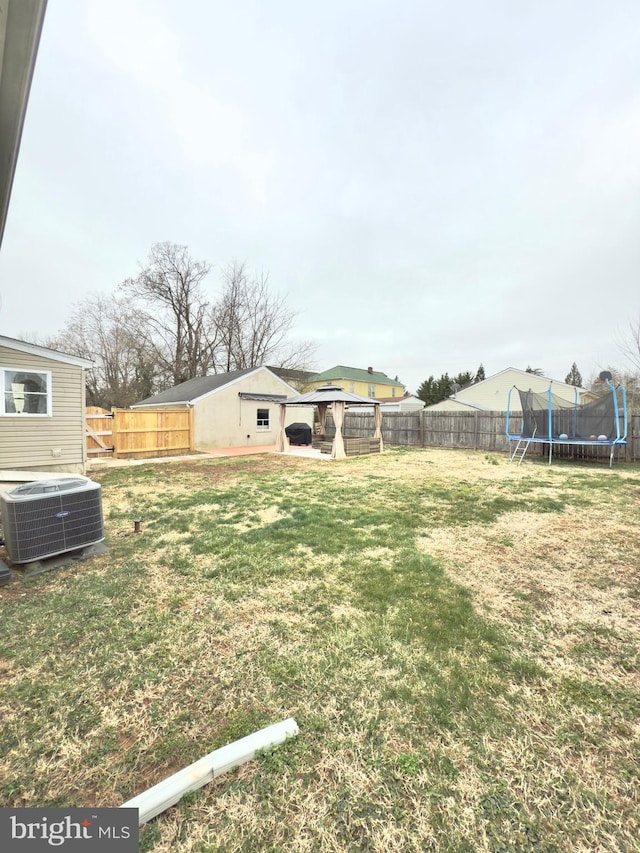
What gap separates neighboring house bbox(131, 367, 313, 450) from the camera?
14.4m

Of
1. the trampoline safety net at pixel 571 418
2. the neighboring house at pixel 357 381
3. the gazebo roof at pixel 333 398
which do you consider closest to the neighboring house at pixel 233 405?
the gazebo roof at pixel 333 398

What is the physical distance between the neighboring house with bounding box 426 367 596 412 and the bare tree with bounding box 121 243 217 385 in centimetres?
1823

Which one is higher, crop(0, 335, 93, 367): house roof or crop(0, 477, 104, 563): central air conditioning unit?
crop(0, 335, 93, 367): house roof

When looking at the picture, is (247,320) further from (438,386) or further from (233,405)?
(438,386)

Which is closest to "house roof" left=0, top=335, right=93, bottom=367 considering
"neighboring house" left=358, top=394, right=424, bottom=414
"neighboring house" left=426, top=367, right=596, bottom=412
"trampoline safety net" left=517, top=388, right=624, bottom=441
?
"trampoline safety net" left=517, top=388, right=624, bottom=441

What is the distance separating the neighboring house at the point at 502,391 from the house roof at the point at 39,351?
21533 mm

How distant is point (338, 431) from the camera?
1159 cm

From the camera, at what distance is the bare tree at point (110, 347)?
78.3 ft

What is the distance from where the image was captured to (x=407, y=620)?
2.47 metres

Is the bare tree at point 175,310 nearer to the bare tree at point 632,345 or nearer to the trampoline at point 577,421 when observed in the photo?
the trampoline at point 577,421

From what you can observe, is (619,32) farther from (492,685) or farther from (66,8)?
(492,685)

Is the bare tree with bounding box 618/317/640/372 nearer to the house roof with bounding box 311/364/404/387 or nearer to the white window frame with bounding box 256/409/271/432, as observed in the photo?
the white window frame with bounding box 256/409/271/432

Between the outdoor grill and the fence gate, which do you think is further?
the outdoor grill

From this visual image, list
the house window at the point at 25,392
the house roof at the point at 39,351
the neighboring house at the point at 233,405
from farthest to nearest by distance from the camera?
the neighboring house at the point at 233,405
the house window at the point at 25,392
the house roof at the point at 39,351
